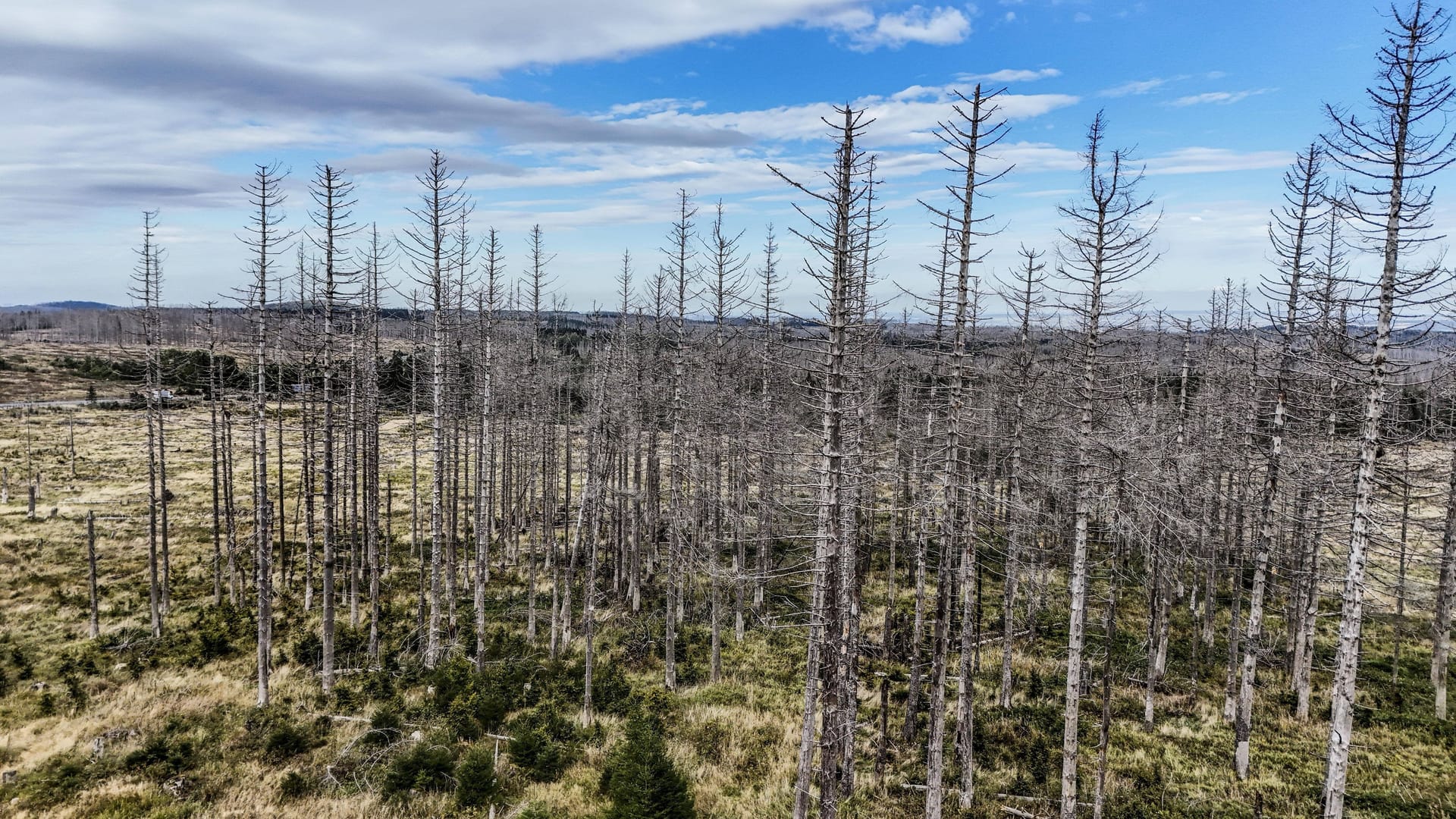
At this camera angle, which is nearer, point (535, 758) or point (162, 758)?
point (162, 758)

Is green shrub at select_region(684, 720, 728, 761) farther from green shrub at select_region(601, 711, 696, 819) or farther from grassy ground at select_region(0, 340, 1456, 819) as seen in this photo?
green shrub at select_region(601, 711, 696, 819)

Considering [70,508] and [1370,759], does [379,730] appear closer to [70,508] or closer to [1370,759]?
[1370,759]

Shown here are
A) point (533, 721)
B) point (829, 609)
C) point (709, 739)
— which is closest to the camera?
point (829, 609)

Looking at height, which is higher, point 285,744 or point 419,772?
point 419,772

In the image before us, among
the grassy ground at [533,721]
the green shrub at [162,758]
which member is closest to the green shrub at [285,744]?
the grassy ground at [533,721]

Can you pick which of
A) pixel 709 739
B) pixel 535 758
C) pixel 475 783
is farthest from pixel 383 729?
pixel 709 739

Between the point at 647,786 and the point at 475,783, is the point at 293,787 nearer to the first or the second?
the point at 475,783

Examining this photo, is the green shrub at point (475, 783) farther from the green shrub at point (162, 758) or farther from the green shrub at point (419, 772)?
the green shrub at point (162, 758)

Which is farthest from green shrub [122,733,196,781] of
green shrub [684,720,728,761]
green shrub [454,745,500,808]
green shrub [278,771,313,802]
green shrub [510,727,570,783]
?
green shrub [684,720,728,761]

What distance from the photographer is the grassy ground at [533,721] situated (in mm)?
15812

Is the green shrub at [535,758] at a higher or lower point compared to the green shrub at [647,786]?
lower

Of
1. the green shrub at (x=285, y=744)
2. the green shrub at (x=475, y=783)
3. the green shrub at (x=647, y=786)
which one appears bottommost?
the green shrub at (x=285, y=744)

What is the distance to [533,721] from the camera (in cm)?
1998

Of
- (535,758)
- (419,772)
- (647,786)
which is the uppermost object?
(647,786)
